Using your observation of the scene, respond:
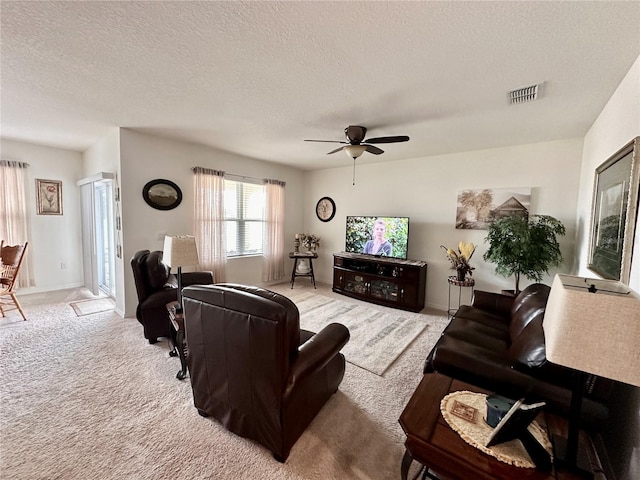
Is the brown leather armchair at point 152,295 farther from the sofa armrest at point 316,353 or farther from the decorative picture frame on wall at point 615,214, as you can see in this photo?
the decorative picture frame on wall at point 615,214

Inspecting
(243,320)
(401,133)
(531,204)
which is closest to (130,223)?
(243,320)

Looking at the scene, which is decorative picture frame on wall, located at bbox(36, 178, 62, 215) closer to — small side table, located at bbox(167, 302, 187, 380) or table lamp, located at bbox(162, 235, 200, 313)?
table lamp, located at bbox(162, 235, 200, 313)

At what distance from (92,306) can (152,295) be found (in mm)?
2007

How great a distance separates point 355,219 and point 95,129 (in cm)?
407

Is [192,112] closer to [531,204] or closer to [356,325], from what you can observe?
[356,325]

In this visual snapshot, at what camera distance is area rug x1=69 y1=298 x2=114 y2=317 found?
383 cm

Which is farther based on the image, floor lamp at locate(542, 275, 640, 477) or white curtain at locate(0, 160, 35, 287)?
white curtain at locate(0, 160, 35, 287)

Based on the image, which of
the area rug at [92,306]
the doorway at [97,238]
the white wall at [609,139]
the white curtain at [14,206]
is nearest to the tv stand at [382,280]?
the white wall at [609,139]

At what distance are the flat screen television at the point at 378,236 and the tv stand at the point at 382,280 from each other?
13 centimetres

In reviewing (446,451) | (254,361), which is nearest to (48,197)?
(254,361)

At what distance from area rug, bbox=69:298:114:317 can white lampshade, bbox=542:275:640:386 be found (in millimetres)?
5008

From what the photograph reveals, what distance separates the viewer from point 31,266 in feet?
14.7

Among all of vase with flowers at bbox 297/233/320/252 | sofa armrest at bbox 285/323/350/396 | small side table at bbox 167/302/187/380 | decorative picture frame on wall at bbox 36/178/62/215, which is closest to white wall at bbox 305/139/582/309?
vase with flowers at bbox 297/233/320/252

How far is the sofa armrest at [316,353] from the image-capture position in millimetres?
1492
